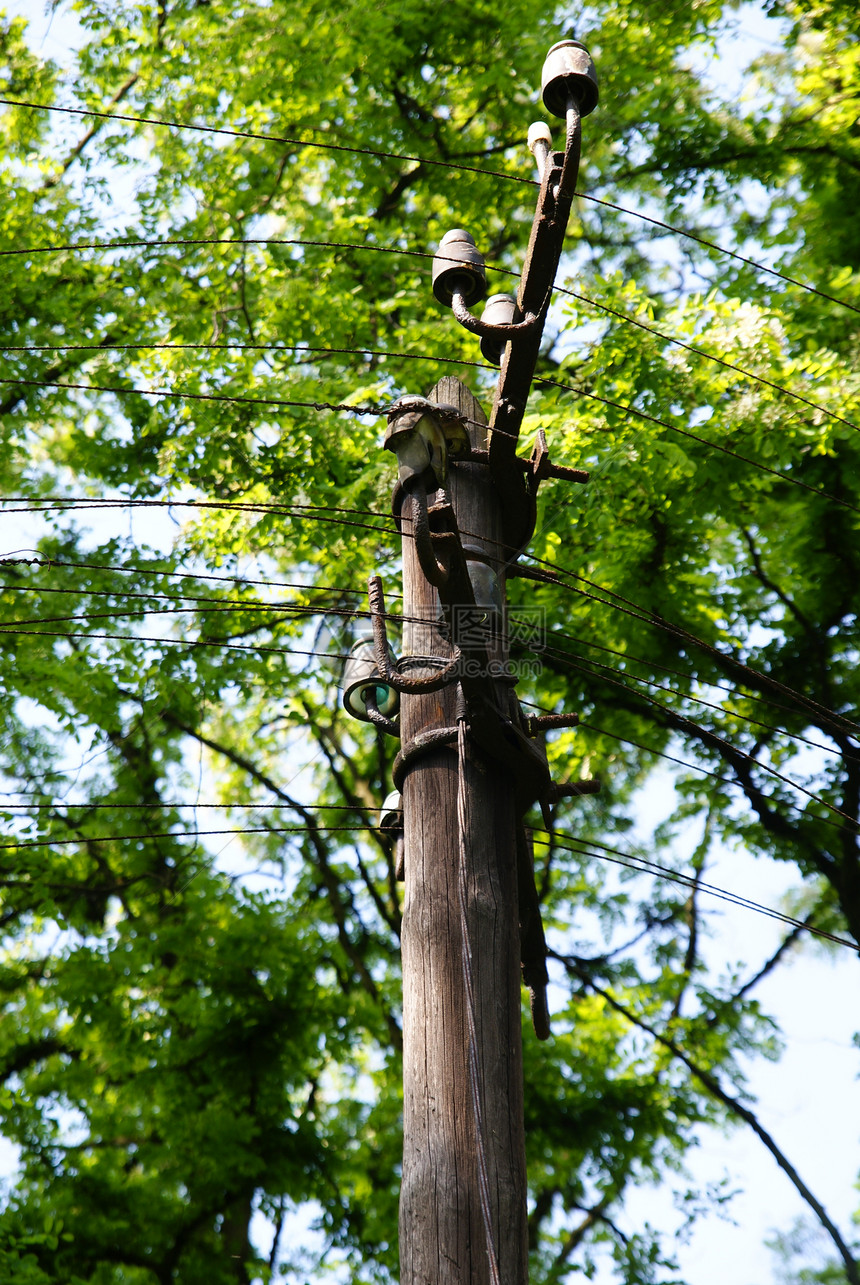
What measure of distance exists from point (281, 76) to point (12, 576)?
4.48m

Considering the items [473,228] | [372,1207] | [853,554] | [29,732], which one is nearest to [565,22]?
[473,228]

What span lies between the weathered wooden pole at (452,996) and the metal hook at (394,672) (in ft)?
0.31

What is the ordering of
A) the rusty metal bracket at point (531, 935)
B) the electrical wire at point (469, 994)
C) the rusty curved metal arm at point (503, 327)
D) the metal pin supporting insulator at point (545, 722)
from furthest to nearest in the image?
the metal pin supporting insulator at point (545, 722)
the rusty metal bracket at point (531, 935)
the rusty curved metal arm at point (503, 327)
the electrical wire at point (469, 994)

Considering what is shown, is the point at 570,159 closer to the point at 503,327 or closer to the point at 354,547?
the point at 503,327

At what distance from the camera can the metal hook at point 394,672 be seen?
2982 millimetres

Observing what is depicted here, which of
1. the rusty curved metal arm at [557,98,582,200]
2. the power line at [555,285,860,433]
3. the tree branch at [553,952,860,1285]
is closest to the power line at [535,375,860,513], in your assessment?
the power line at [555,285,860,433]

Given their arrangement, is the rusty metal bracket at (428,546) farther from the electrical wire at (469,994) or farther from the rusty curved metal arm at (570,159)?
the rusty curved metal arm at (570,159)

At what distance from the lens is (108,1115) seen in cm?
805

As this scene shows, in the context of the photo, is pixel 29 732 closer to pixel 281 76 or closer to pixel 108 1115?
pixel 108 1115

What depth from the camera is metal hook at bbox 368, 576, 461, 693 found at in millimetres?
2982

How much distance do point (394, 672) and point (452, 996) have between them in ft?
2.81

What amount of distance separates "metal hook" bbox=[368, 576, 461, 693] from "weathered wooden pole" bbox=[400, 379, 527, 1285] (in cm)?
10

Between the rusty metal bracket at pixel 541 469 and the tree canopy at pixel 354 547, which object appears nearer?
the rusty metal bracket at pixel 541 469

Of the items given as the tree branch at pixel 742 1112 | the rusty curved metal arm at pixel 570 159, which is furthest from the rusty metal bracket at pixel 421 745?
the tree branch at pixel 742 1112
